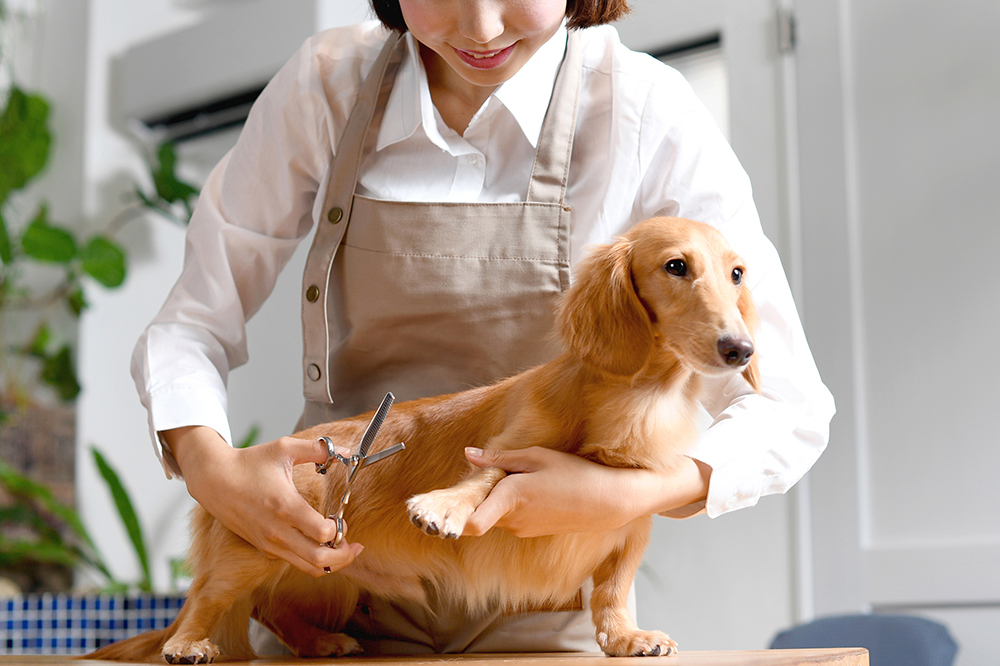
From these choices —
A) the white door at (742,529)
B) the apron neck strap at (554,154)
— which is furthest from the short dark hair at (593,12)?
the white door at (742,529)

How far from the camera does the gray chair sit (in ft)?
5.98

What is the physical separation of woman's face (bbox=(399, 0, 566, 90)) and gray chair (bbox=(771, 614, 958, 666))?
1.53 m

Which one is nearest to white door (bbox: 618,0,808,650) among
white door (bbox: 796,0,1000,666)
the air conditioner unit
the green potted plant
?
white door (bbox: 796,0,1000,666)

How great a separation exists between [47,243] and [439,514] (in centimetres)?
337

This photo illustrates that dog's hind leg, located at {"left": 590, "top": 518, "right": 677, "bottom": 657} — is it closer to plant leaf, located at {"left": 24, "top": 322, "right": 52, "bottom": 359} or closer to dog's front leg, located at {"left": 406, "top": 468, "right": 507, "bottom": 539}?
dog's front leg, located at {"left": 406, "top": 468, "right": 507, "bottom": 539}

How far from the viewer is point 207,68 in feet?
11.4

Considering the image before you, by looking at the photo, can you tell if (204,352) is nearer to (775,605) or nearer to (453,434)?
(453,434)

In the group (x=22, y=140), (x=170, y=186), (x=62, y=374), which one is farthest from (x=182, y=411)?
(x=22, y=140)

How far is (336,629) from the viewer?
3.54 feet

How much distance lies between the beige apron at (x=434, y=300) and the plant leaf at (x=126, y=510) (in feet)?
7.81

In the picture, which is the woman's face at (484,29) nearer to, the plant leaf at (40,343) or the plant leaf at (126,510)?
the plant leaf at (126,510)

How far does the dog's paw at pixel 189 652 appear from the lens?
86 centimetres

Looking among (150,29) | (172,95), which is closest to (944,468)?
(172,95)

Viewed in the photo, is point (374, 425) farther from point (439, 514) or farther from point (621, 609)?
point (621, 609)
